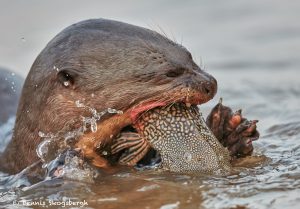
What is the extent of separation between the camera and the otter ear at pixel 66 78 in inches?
218

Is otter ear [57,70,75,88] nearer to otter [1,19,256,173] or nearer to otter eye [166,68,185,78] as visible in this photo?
otter [1,19,256,173]

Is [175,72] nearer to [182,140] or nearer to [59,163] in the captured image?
[182,140]

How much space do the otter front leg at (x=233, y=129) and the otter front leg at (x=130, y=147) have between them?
461mm

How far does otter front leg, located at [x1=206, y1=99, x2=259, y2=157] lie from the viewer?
5.84 meters

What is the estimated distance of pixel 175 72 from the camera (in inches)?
213

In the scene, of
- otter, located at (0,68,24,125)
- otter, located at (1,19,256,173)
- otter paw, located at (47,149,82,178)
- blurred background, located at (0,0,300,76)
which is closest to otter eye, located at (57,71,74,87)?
otter, located at (1,19,256,173)

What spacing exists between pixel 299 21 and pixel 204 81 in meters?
→ 4.45

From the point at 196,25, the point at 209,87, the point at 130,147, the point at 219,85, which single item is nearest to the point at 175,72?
the point at 209,87

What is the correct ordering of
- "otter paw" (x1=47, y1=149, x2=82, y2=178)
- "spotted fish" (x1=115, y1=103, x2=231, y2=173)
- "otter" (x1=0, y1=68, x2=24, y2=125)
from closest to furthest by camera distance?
"spotted fish" (x1=115, y1=103, x2=231, y2=173)
"otter paw" (x1=47, y1=149, x2=82, y2=178)
"otter" (x1=0, y1=68, x2=24, y2=125)

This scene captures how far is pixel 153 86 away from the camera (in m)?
5.41

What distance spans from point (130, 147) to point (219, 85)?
2.86 meters

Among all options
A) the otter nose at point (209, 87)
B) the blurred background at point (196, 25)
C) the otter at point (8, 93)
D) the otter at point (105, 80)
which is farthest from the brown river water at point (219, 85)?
the otter nose at point (209, 87)

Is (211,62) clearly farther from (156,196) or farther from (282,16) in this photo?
(156,196)

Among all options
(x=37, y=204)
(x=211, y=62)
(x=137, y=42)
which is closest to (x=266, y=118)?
(x=211, y=62)
